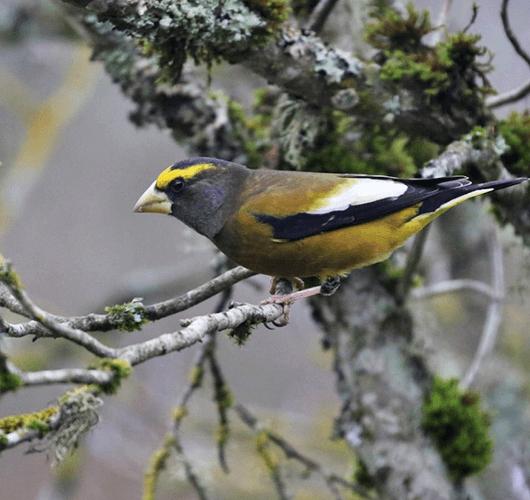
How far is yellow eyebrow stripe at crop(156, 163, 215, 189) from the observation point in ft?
10.6

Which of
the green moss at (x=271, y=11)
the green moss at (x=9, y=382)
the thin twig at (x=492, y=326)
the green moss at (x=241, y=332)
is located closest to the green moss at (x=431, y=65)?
the green moss at (x=271, y=11)

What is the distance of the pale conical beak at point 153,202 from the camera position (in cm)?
322

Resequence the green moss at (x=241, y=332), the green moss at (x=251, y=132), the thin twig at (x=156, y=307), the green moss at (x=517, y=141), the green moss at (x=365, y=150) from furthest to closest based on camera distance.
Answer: the green moss at (x=251, y=132), the green moss at (x=365, y=150), the green moss at (x=517, y=141), the green moss at (x=241, y=332), the thin twig at (x=156, y=307)

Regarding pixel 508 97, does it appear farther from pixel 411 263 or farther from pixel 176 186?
pixel 176 186

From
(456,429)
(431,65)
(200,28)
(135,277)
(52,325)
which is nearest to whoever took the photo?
(52,325)

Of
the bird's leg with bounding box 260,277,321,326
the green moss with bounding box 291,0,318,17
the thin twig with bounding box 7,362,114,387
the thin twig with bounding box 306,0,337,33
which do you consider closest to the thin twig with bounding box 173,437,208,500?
the bird's leg with bounding box 260,277,321,326

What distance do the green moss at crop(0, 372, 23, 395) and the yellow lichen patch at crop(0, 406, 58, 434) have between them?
8.5 inches

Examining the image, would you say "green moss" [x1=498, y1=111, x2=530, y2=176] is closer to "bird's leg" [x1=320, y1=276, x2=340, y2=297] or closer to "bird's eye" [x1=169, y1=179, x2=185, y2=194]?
"bird's leg" [x1=320, y1=276, x2=340, y2=297]

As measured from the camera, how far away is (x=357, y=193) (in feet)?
10.7

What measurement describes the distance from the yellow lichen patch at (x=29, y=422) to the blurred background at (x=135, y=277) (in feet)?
A: 7.71

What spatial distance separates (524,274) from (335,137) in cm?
155

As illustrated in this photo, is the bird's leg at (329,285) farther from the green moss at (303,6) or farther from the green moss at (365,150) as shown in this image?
the green moss at (303,6)

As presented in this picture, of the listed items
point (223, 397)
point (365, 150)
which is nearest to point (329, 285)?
point (223, 397)

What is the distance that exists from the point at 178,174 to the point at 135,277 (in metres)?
3.28
